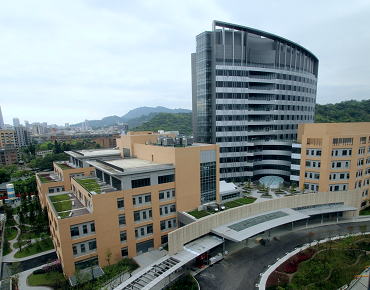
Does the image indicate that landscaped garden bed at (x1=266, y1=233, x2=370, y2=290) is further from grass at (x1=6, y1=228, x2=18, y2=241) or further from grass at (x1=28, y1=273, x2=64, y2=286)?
grass at (x1=6, y1=228, x2=18, y2=241)

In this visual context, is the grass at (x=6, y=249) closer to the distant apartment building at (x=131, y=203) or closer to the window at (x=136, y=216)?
the distant apartment building at (x=131, y=203)

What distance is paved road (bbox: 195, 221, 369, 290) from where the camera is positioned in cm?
2688

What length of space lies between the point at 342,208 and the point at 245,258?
25.7m

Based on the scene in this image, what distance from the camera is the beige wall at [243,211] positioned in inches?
1172

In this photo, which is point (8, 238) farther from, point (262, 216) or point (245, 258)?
point (262, 216)

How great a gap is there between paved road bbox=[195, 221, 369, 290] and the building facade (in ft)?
48.3

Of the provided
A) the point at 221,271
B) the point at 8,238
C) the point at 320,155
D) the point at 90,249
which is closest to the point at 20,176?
the point at 8,238

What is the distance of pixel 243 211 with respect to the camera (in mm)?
37531

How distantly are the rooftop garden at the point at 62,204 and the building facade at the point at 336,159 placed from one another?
4864 centimetres

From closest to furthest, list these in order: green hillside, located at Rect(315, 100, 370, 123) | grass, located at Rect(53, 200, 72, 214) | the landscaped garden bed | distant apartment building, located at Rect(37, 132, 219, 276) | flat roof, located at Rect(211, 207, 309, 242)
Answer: the landscaped garden bed < distant apartment building, located at Rect(37, 132, 219, 276) < flat roof, located at Rect(211, 207, 309, 242) < grass, located at Rect(53, 200, 72, 214) < green hillside, located at Rect(315, 100, 370, 123)

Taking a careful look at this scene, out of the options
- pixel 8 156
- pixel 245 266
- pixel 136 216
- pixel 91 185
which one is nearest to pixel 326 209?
pixel 245 266

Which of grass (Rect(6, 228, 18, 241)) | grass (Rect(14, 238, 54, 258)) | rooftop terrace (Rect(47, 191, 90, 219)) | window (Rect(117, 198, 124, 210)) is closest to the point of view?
rooftop terrace (Rect(47, 191, 90, 219))

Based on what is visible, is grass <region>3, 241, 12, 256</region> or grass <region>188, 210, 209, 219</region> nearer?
grass <region>188, 210, 209, 219</region>

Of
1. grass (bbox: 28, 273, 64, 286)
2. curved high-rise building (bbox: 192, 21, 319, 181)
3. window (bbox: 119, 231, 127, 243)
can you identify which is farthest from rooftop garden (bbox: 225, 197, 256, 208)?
grass (bbox: 28, 273, 64, 286)
